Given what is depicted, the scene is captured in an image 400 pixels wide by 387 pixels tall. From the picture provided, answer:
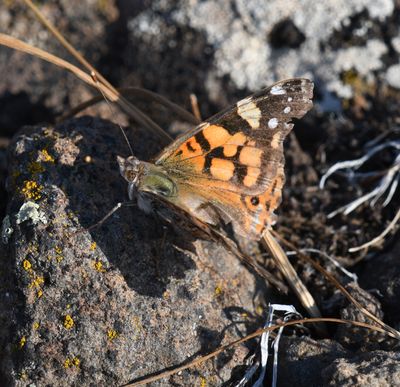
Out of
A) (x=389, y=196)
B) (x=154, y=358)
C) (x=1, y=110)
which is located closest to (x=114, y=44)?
(x=1, y=110)

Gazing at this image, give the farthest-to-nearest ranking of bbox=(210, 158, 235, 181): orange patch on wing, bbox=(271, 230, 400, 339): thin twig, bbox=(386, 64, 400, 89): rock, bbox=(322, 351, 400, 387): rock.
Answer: bbox=(386, 64, 400, 89): rock, bbox=(210, 158, 235, 181): orange patch on wing, bbox=(271, 230, 400, 339): thin twig, bbox=(322, 351, 400, 387): rock

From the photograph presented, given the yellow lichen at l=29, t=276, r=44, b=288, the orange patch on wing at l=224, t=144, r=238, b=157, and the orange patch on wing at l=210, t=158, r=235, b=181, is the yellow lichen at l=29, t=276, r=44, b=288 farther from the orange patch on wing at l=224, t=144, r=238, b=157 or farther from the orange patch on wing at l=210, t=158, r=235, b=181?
the orange patch on wing at l=224, t=144, r=238, b=157

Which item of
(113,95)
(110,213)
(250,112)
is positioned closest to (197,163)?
(250,112)

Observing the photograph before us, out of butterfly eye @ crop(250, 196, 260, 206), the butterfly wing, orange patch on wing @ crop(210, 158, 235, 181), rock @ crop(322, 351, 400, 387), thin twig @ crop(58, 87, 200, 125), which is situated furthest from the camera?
thin twig @ crop(58, 87, 200, 125)

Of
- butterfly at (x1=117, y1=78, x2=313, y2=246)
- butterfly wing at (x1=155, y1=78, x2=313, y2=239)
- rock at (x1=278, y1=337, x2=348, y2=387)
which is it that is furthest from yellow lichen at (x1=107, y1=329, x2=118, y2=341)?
rock at (x1=278, y1=337, x2=348, y2=387)

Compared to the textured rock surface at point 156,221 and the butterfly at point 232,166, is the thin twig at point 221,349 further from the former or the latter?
the butterfly at point 232,166

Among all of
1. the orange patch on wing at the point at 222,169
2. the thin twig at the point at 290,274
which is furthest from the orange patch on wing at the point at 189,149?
the thin twig at the point at 290,274

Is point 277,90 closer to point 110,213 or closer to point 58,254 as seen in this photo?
point 110,213

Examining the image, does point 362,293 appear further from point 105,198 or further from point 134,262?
point 105,198

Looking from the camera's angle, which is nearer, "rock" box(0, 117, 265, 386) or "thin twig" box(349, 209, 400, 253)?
"rock" box(0, 117, 265, 386)
